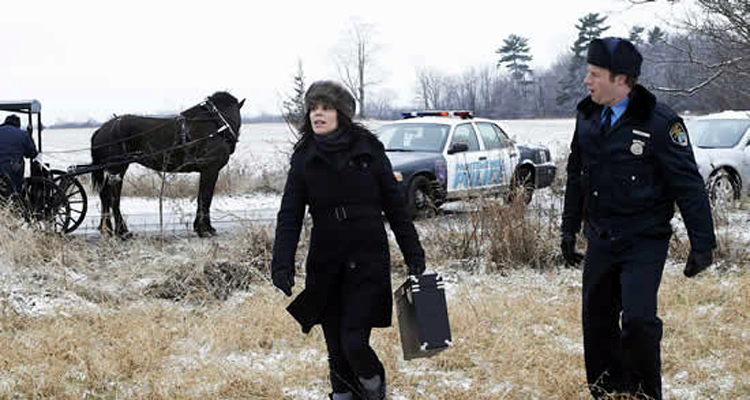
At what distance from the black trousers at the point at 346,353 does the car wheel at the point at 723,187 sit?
23.1ft

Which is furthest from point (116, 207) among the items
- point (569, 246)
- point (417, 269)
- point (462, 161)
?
point (569, 246)

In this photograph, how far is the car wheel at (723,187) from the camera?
10.2 m

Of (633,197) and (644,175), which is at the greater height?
(644,175)

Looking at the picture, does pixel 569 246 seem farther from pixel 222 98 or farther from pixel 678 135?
pixel 222 98

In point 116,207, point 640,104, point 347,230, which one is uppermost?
point 640,104

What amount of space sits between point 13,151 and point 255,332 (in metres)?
5.37

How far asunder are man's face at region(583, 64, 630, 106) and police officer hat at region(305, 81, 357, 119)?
120 centimetres

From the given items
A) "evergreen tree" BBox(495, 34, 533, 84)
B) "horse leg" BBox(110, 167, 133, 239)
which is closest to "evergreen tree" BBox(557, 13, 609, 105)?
"evergreen tree" BBox(495, 34, 533, 84)

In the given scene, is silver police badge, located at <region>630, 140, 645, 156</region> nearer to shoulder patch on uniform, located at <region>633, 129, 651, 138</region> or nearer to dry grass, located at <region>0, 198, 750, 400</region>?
shoulder patch on uniform, located at <region>633, 129, 651, 138</region>

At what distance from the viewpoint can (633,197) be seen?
11.6ft

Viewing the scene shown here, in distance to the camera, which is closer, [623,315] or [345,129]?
[623,315]

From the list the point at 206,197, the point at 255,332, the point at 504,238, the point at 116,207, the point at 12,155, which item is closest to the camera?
the point at 255,332

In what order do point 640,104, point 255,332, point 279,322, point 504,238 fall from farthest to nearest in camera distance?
point 504,238
point 279,322
point 255,332
point 640,104

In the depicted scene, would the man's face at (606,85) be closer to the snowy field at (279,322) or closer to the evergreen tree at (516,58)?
the snowy field at (279,322)
